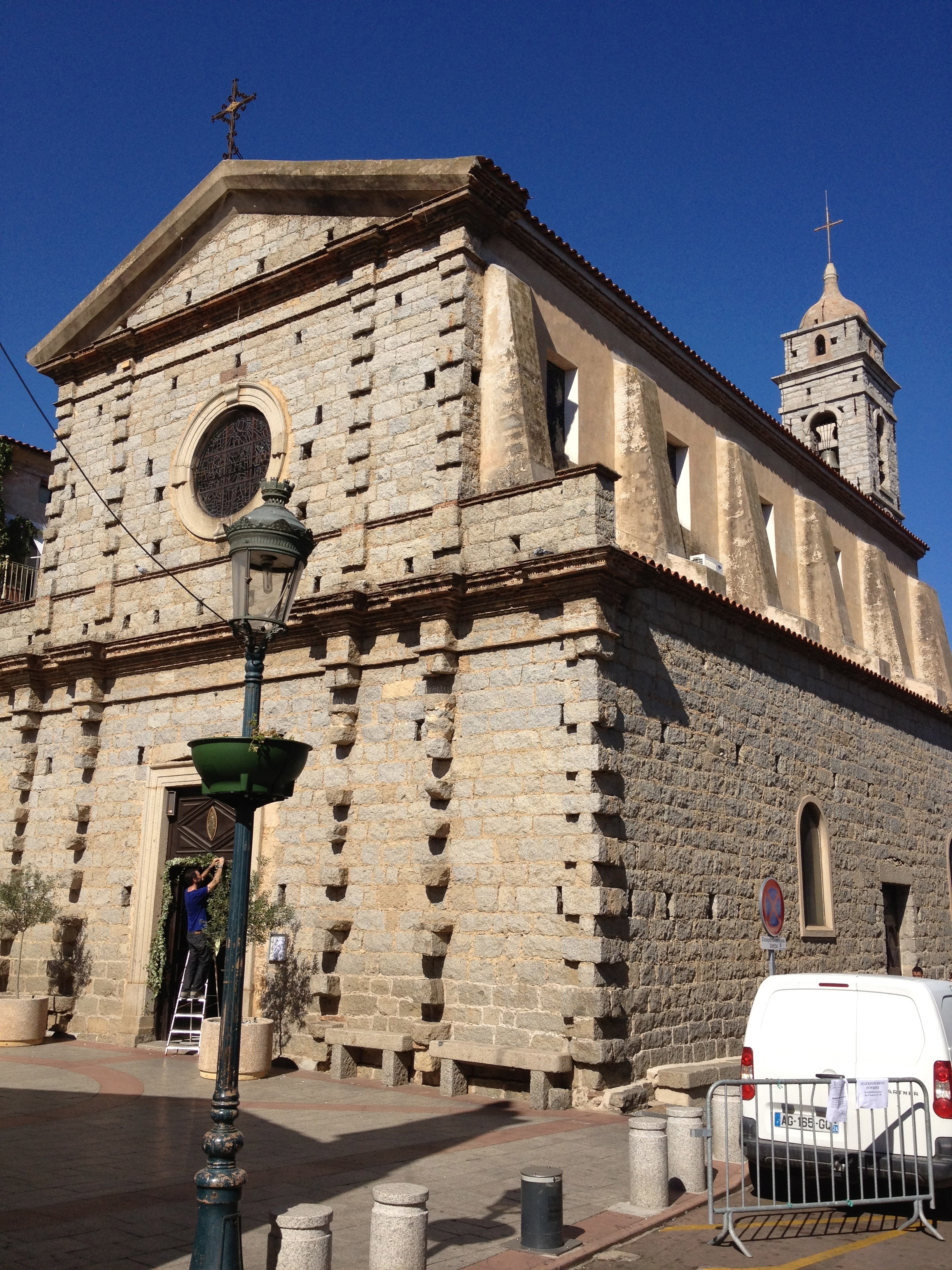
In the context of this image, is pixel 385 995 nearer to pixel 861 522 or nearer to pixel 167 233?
pixel 167 233

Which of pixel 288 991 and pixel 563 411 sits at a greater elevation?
pixel 563 411

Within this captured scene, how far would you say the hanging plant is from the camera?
43.2 ft

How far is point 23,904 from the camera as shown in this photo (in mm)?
15203

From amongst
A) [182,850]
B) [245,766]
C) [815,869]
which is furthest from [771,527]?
[245,766]

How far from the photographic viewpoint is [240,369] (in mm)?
17109

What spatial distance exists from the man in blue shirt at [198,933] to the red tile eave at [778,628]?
22.3 ft

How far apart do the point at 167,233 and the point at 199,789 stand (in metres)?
9.51

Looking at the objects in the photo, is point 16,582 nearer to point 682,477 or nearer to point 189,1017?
point 189,1017

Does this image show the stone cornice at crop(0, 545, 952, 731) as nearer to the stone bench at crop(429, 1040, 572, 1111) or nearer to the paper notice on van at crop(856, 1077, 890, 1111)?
the stone bench at crop(429, 1040, 572, 1111)

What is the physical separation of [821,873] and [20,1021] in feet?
37.4

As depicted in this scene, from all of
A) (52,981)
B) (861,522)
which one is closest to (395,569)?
(52,981)

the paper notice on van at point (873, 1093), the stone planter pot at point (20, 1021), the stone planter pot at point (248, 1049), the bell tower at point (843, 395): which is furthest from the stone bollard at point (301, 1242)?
the bell tower at point (843, 395)

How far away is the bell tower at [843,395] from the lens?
116 ft

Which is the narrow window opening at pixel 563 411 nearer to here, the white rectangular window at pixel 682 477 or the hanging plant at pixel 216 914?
the white rectangular window at pixel 682 477
